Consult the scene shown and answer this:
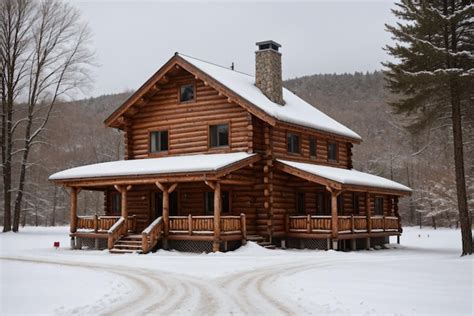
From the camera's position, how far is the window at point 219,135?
94.1 ft

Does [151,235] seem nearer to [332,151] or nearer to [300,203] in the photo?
[300,203]

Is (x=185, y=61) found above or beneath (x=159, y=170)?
above

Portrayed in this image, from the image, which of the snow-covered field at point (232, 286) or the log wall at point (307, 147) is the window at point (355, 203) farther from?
the snow-covered field at point (232, 286)

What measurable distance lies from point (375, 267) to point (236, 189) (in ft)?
36.4

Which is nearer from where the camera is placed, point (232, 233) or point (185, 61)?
point (232, 233)

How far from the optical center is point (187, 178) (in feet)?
80.7

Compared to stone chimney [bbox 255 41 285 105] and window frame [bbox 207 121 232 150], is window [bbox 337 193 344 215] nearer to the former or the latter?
stone chimney [bbox 255 41 285 105]

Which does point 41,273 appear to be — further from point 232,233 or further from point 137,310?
point 232,233

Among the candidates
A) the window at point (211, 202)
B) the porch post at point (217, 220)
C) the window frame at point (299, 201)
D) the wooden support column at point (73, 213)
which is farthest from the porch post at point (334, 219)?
the wooden support column at point (73, 213)

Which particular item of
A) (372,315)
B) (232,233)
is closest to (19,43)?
(232,233)

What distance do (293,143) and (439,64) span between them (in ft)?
28.6

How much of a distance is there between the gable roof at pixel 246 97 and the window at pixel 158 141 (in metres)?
2.24

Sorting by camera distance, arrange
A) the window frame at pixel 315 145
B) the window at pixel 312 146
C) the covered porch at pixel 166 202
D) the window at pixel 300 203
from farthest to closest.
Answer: the window at pixel 312 146 → the window frame at pixel 315 145 → the window at pixel 300 203 → the covered porch at pixel 166 202

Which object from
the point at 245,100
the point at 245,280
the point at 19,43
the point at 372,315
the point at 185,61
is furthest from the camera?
the point at 19,43
